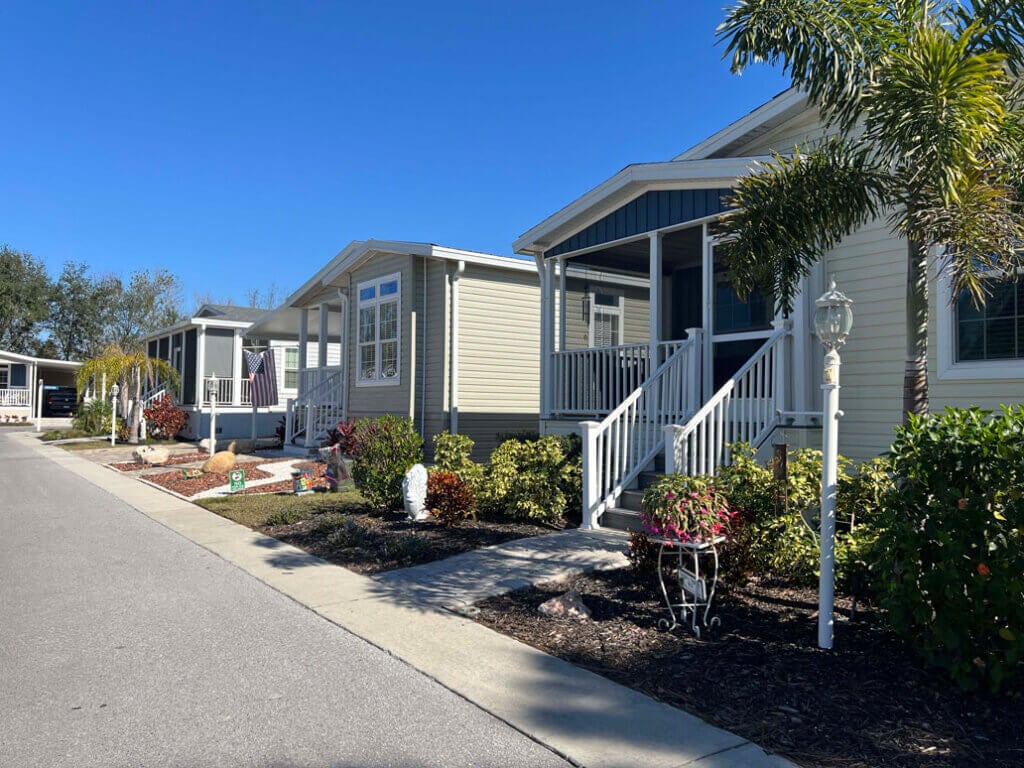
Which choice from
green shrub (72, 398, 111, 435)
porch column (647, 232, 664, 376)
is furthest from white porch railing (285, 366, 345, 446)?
green shrub (72, 398, 111, 435)

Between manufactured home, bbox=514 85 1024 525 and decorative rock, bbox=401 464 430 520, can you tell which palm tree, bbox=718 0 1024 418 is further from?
decorative rock, bbox=401 464 430 520

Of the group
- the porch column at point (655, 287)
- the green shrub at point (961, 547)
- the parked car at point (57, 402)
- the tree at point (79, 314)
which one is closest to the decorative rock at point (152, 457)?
the porch column at point (655, 287)

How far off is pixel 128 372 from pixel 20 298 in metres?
35.5

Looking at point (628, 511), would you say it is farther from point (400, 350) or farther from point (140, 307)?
point (140, 307)

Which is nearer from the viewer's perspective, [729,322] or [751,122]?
[751,122]

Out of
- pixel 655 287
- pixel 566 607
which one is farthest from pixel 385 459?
pixel 566 607

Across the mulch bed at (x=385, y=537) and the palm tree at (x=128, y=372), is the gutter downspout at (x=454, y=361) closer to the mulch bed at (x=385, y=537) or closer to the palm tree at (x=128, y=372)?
the mulch bed at (x=385, y=537)

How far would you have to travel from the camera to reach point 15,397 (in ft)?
134

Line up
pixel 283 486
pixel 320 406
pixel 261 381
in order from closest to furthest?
pixel 283 486
pixel 320 406
pixel 261 381

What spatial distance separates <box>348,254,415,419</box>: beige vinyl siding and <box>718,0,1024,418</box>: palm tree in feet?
31.3

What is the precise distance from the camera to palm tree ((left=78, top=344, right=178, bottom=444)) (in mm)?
23141

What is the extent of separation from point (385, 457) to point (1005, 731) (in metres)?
7.48

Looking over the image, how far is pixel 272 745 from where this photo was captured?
11.3ft

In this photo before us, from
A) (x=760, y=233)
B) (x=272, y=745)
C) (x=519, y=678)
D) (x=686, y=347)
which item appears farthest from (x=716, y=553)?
(x=686, y=347)
